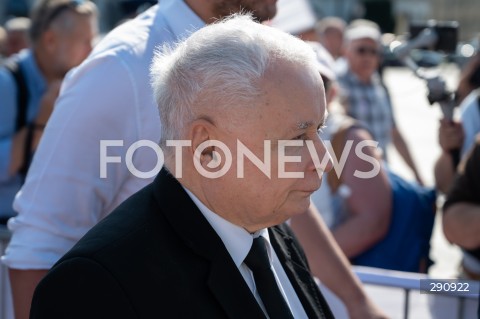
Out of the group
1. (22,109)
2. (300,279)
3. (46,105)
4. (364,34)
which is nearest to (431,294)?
(300,279)

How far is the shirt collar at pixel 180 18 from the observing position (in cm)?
217

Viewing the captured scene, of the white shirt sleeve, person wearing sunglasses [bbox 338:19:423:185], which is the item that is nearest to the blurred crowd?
the white shirt sleeve

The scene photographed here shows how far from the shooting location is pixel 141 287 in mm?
1523

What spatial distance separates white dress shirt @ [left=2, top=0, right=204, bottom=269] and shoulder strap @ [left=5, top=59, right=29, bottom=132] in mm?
1857

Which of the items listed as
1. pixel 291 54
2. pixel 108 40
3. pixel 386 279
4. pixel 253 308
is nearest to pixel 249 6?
pixel 108 40

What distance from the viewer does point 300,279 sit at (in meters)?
1.92

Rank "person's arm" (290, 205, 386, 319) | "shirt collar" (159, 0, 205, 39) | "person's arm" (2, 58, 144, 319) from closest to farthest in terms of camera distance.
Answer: "person's arm" (2, 58, 144, 319) → "shirt collar" (159, 0, 205, 39) → "person's arm" (290, 205, 386, 319)

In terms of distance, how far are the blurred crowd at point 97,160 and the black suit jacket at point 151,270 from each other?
0.34 m

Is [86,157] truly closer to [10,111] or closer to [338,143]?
[10,111]

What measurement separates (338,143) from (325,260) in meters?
1.67

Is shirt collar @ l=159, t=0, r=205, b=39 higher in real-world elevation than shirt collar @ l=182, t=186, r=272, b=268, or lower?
higher

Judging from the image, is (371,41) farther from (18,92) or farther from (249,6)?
(249,6)

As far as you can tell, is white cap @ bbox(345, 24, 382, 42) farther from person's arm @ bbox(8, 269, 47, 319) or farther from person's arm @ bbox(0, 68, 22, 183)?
person's arm @ bbox(8, 269, 47, 319)

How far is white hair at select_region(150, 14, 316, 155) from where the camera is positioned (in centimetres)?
159
